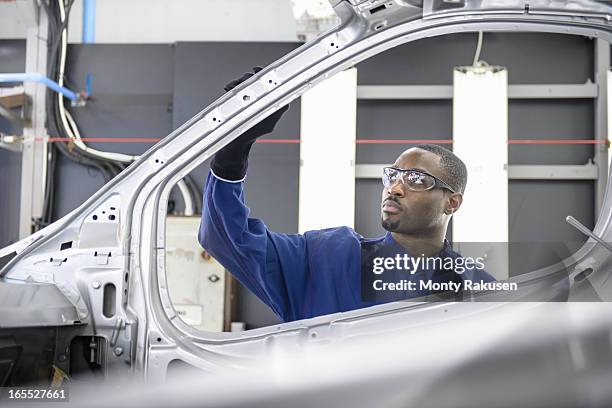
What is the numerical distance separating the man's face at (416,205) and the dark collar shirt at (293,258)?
7 cm

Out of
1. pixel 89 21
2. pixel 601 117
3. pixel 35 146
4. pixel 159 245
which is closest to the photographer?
pixel 159 245

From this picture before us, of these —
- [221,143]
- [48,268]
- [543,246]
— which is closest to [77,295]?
[48,268]

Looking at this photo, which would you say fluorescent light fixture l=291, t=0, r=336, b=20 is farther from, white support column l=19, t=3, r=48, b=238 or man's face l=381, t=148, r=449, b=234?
man's face l=381, t=148, r=449, b=234

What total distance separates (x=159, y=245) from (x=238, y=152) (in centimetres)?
47

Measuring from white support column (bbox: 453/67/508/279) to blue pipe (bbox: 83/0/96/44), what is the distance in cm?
304

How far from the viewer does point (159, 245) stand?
1.97 m

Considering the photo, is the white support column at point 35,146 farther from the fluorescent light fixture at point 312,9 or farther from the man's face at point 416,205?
the man's face at point 416,205

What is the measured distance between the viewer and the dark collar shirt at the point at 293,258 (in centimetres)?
232

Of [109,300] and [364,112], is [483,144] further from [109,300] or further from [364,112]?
[109,300]

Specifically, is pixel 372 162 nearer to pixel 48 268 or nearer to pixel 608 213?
pixel 608 213

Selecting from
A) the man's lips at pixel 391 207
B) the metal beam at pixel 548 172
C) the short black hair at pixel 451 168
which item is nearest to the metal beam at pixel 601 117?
the metal beam at pixel 548 172

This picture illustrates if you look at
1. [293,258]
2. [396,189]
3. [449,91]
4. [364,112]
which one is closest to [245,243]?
[293,258]

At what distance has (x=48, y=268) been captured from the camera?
1.93 metres

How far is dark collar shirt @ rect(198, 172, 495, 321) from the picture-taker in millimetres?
2320
